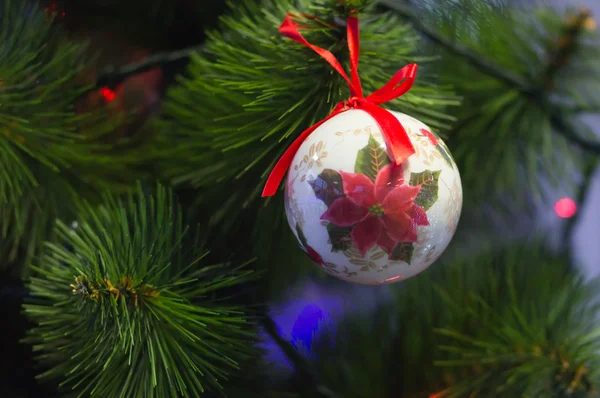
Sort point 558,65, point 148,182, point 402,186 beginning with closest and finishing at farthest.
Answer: point 402,186 < point 148,182 < point 558,65

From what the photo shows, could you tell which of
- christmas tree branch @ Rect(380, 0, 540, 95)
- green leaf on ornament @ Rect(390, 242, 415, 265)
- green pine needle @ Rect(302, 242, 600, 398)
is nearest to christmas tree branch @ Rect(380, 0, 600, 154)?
christmas tree branch @ Rect(380, 0, 540, 95)

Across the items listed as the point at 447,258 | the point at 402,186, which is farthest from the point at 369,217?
the point at 447,258

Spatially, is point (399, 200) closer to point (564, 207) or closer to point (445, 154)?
point (445, 154)

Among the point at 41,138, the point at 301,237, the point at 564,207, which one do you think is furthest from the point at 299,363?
the point at 564,207

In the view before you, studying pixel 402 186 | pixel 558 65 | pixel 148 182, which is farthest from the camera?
pixel 558 65

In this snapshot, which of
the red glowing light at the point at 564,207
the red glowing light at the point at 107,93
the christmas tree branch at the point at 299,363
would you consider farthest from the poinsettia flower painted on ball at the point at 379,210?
the red glowing light at the point at 564,207

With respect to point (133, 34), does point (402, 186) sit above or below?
below

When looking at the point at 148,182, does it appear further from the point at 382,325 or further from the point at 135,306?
the point at 382,325
